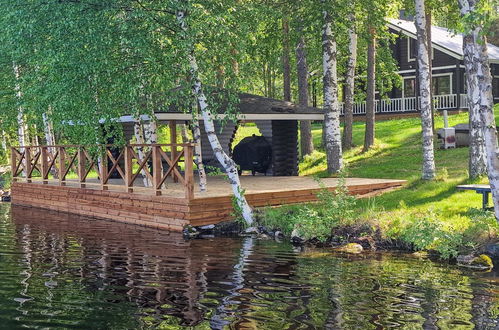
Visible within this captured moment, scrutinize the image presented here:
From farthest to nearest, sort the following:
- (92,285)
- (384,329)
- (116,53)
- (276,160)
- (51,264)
A: (276,160) → (116,53) → (51,264) → (92,285) → (384,329)

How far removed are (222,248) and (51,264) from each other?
11.9 ft

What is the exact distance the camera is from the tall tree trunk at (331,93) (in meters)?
20.5

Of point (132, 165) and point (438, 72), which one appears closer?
point (132, 165)

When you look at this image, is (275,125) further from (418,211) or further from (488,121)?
(488,121)

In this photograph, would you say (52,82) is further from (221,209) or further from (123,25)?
(221,209)

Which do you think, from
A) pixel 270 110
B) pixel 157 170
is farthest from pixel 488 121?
pixel 270 110

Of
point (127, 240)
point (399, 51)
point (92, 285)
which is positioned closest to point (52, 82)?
point (127, 240)

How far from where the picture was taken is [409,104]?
40.6 meters

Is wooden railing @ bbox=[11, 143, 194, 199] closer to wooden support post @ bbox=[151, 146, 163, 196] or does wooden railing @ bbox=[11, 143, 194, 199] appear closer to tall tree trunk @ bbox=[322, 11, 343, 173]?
wooden support post @ bbox=[151, 146, 163, 196]

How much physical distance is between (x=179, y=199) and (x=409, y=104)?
27565mm

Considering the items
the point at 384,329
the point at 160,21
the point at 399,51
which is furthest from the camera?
the point at 399,51

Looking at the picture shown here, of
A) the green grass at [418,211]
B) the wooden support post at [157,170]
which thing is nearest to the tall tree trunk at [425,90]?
the green grass at [418,211]

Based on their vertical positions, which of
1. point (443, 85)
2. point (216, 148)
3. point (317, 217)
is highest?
point (443, 85)

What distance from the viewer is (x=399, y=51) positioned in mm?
42219
